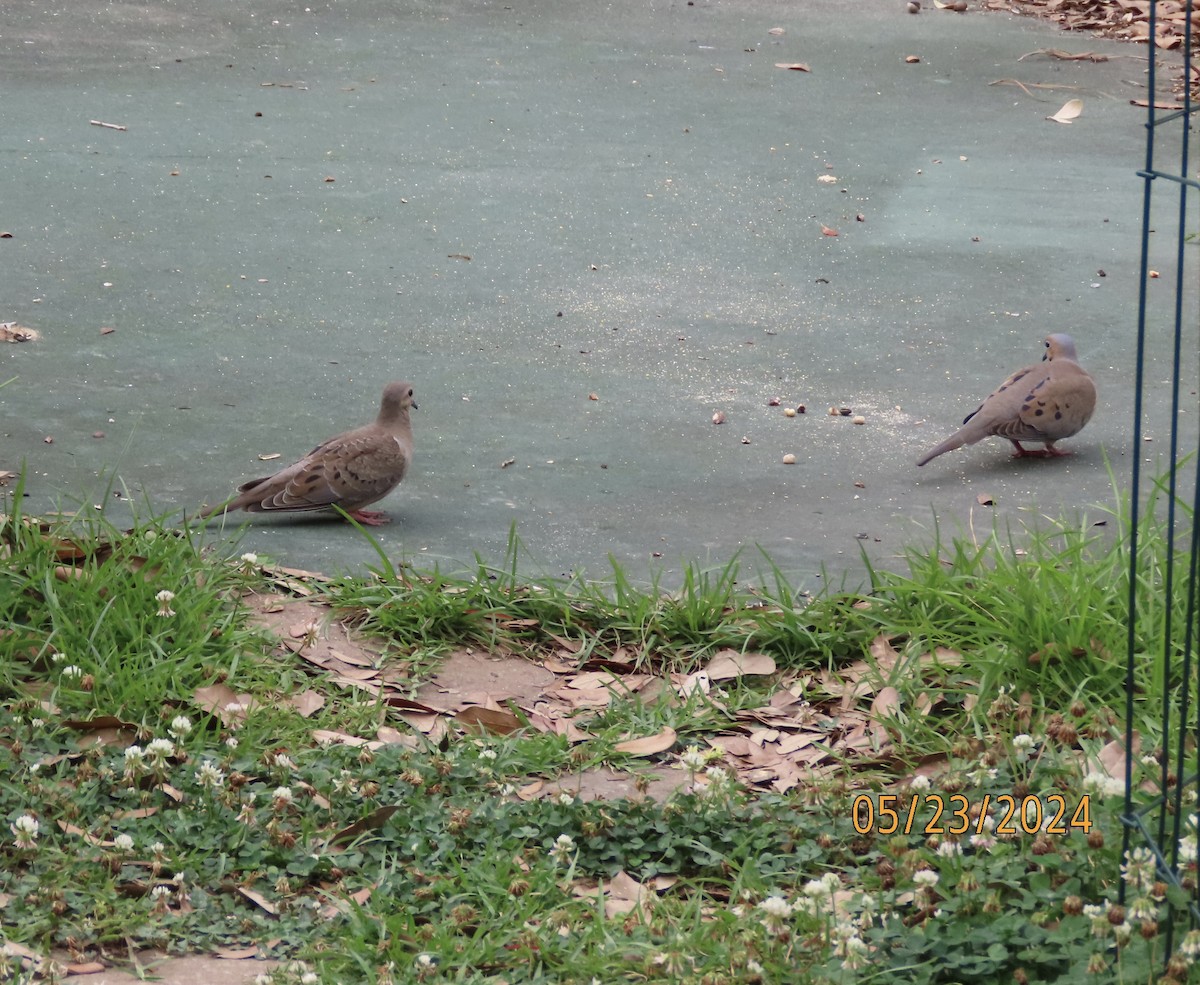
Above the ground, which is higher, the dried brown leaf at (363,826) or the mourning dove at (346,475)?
the mourning dove at (346,475)

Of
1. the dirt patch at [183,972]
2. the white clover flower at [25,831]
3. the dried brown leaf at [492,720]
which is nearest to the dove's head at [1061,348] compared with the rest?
the dried brown leaf at [492,720]

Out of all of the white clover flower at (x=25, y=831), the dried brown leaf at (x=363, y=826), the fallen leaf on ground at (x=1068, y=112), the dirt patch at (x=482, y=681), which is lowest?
the dirt patch at (x=482, y=681)

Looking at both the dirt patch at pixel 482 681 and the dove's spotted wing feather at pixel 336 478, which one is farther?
the dove's spotted wing feather at pixel 336 478

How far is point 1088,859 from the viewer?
9.32ft

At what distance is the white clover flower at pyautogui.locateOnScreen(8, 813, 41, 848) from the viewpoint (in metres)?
3.13

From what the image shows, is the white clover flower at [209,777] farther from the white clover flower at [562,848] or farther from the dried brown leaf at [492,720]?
the white clover flower at [562,848]

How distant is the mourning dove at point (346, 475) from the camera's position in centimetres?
468

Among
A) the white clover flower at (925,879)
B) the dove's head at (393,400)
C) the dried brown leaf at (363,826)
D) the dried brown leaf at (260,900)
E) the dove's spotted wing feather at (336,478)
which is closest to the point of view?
the white clover flower at (925,879)

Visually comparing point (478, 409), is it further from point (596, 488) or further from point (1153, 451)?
point (1153, 451)

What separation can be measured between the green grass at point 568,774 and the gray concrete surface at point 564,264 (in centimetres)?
40

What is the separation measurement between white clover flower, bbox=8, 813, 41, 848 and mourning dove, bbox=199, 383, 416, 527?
1.53 m

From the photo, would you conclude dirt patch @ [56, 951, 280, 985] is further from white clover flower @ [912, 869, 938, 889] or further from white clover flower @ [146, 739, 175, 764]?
white clover flower @ [912, 869, 938, 889]

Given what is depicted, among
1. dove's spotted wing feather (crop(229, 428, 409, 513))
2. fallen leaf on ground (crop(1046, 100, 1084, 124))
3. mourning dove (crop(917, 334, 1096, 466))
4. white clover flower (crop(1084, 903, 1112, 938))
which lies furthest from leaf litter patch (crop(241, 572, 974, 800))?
fallen leaf on ground (crop(1046, 100, 1084, 124))

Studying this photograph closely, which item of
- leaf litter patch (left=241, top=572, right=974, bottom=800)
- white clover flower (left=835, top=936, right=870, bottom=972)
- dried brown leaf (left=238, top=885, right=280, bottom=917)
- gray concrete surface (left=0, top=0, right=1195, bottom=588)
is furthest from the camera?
gray concrete surface (left=0, top=0, right=1195, bottom=588)
